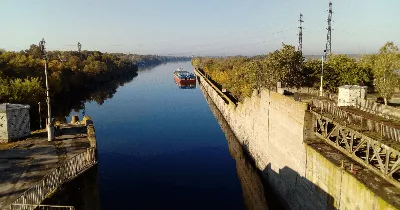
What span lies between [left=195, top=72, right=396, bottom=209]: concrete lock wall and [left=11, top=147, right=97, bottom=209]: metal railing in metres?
12.7

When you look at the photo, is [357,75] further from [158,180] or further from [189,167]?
[158,180]

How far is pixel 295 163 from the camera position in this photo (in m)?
21.4

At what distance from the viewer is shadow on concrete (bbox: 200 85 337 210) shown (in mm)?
18347

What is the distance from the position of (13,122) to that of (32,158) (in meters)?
4.72

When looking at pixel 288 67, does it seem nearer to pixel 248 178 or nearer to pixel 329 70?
pixel 329 70

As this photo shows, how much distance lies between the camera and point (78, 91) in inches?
3403

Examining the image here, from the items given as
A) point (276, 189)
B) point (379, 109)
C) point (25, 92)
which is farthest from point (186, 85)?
point (379, 109)

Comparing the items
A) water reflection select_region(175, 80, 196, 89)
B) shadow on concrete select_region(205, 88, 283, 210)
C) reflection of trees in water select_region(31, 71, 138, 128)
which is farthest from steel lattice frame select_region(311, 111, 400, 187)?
water reflection select_region(175, 80, 196, 89)

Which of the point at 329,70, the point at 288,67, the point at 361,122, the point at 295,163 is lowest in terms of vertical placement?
the point at 295,163

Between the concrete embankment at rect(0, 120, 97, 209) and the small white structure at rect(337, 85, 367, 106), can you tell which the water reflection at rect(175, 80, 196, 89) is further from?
the concrete embankment at rect(0, 120, 97, 209)

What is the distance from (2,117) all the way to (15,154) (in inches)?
139

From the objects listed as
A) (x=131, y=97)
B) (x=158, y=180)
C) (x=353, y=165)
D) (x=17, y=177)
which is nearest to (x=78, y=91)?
(x=131, y=97)

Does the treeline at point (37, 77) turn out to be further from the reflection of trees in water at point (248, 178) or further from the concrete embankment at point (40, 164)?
the reflection of trees in water at point (248, 178)

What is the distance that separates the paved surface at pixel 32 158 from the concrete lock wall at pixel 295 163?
46.6 ft
